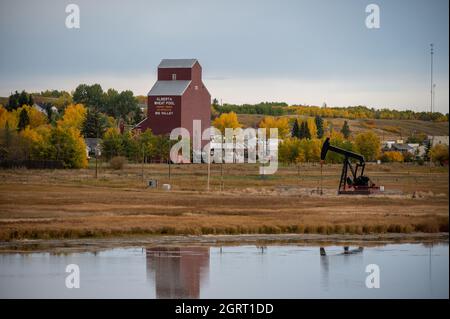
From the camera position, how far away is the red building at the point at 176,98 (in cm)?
12756

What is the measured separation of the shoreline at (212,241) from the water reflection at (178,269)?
1.99m

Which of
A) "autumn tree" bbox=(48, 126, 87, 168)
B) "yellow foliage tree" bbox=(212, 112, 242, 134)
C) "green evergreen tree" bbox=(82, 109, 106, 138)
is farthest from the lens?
"yellow foliage tree" bbox=(212, 112, 242, 134)

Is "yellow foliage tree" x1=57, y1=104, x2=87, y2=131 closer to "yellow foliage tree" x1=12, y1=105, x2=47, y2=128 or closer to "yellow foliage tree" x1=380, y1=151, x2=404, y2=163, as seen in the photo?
"yellow foliage tree" x1=12, y1=105, x2=47, y2=128

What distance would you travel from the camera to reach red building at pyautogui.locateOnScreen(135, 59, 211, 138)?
128 m

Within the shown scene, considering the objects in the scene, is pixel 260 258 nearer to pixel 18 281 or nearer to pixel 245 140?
pixel 18 281

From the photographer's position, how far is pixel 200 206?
6681 centimetres

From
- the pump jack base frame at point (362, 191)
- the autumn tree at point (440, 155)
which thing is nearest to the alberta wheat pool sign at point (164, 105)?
the autumn tree at point (440, 155)

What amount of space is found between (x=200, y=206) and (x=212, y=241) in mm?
14208

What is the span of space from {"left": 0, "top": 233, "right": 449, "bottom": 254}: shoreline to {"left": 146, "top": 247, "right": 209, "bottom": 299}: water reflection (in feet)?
6.53
